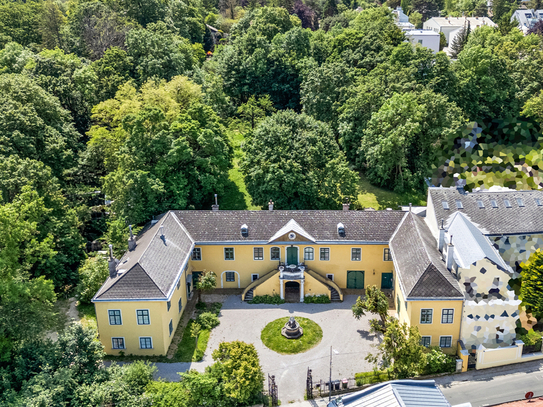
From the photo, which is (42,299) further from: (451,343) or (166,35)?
(166,35)

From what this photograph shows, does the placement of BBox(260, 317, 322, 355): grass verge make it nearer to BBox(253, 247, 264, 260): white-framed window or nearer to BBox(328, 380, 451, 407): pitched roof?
BBox(253, 247, 264, 260): white-framed window

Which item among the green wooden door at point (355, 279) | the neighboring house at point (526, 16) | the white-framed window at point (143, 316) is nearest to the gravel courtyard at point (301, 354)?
the green wooden door at point (355, 279)

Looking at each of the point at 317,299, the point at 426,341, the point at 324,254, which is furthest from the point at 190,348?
the point at 426,341

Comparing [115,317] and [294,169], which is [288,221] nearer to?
[294,169]

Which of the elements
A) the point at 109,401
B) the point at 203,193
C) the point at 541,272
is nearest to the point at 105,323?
the point at 109,401

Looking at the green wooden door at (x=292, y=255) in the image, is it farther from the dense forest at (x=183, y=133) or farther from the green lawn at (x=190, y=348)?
the green lawn at (x=190, y=348)
